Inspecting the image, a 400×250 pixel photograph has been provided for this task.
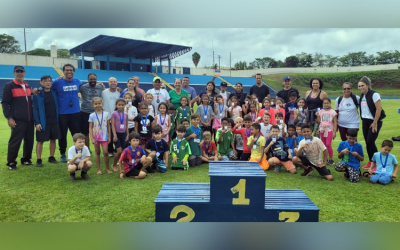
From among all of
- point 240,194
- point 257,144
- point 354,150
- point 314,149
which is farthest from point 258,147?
point 240,194

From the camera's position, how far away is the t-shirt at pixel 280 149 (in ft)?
17.9

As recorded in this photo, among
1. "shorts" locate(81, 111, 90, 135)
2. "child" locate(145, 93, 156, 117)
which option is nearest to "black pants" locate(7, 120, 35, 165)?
"shorts" locate(81, 111, 90, 135)

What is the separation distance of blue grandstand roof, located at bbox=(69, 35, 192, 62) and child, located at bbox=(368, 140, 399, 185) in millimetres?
29320

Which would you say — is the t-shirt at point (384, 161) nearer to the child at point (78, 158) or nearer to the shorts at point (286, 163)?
the shorts at point (286, 163)

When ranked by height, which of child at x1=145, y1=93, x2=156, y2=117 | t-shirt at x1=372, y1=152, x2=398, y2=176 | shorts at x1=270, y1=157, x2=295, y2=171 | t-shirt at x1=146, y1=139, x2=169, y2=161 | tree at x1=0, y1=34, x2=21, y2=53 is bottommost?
shorts at x1=270, y1=157, x2=295, y2=171

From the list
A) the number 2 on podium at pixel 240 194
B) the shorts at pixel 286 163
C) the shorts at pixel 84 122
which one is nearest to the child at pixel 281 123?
the shorts at pixel 286 163

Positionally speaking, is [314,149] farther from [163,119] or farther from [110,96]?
[110,96]

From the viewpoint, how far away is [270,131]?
18.7 feet

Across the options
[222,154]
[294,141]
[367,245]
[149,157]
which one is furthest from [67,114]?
[367,245]

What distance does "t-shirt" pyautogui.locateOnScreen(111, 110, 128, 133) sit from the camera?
5.36m

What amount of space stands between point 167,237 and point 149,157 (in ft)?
7.70

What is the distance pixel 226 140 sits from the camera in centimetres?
624

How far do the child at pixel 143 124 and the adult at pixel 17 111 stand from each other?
2104 millimetres

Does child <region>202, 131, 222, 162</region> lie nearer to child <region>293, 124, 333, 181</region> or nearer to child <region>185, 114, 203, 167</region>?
child <region>185, 114, 203, 167</region>
